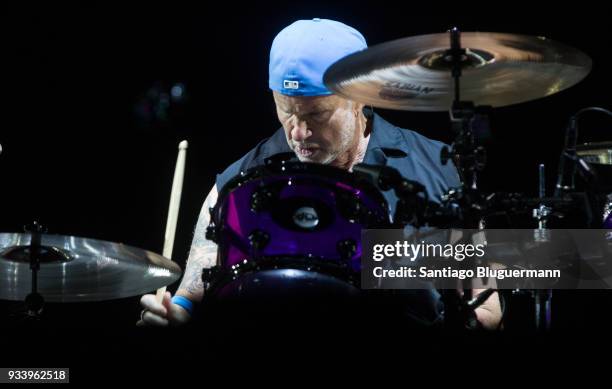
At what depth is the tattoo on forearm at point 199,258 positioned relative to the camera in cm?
283

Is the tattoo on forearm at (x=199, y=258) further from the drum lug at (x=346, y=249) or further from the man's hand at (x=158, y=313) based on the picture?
the drum lug at (x=346, y=249)

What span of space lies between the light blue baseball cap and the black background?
326mm

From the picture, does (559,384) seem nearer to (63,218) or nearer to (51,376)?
(51,376)

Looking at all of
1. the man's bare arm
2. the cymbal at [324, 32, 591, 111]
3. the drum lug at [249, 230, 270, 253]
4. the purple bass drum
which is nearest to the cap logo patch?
the cymbal at [324, 32, 591, 111]

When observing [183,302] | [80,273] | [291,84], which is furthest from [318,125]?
[80,273]

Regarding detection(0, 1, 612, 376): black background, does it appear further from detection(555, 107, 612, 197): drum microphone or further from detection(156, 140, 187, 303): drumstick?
detection(555, 107, 612, 197): drum microphone

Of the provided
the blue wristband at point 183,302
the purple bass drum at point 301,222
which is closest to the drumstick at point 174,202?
the blue wristband at point 183,302

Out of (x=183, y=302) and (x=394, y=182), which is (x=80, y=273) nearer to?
(x=183, y=302)

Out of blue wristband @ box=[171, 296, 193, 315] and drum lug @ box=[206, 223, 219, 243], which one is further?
blue wristband @ box=[171, 296, 193, 315]

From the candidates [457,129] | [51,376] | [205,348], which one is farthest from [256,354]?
[457,129]

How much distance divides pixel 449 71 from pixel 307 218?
2.29 ft

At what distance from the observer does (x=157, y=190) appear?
339cm

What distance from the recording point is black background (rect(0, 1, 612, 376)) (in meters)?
3.22

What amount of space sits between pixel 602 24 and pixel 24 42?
2611 millimetres
